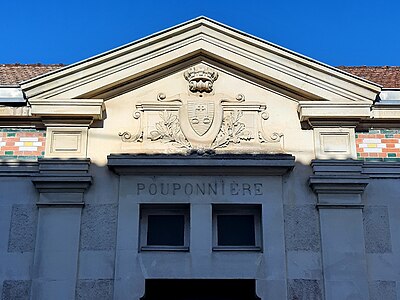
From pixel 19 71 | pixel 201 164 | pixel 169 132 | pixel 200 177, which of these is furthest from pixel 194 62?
pixel 19 71

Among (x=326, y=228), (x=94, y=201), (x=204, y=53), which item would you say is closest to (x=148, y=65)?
(x=204, y=53)

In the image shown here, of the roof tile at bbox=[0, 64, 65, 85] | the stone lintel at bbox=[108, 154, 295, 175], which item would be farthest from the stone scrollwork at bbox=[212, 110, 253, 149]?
the roof tile at bbox=[0, 64, 65, 85]

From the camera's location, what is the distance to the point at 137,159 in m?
9.35

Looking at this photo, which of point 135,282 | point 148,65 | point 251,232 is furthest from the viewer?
point 148,65

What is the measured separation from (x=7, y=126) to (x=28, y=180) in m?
1.02

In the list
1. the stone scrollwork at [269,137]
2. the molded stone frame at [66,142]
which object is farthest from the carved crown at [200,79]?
the molded stone frame at [66,142]

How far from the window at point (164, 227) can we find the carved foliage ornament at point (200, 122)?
98cm

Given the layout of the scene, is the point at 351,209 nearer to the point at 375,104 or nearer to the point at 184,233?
the point at 375,104

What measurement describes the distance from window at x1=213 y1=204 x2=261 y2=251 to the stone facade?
0.02 metres

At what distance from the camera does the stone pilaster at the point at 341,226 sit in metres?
8.83

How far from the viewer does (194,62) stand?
407 inches

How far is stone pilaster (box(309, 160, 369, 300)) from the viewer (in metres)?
8.83

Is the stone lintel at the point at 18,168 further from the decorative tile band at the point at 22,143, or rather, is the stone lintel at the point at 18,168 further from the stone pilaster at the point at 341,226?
the stone pilaster at the point at 341,226

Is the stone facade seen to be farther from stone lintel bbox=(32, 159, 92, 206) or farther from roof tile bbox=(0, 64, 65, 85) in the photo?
roof tile bbox=(0, 64, 65, 85)
